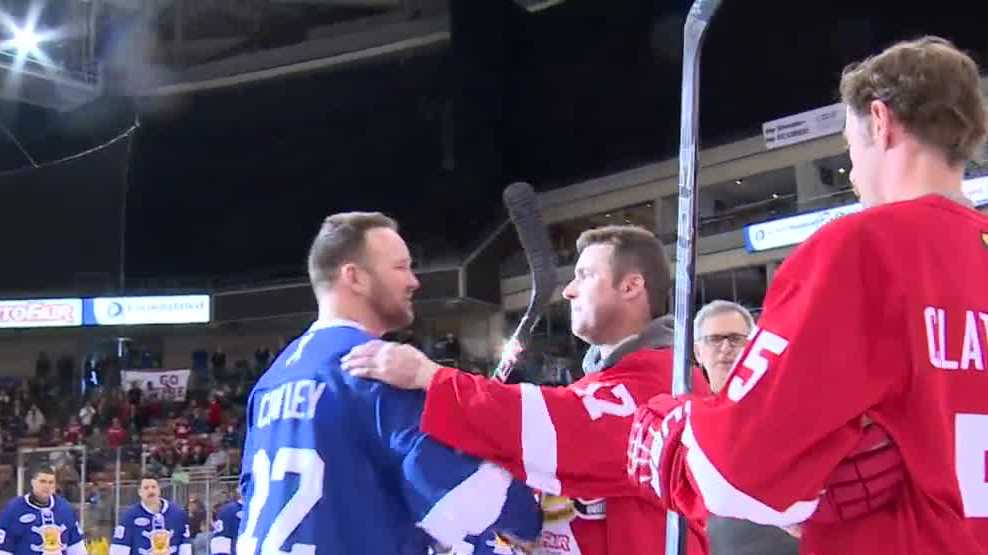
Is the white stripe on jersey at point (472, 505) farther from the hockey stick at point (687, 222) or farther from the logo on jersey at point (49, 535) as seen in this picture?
the logo on jersey at point (49, 535)

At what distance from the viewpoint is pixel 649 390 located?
2082mm

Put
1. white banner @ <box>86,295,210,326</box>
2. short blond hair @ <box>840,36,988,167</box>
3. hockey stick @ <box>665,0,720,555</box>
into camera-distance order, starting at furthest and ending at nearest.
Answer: white banner @ <box>86,295,210,326</box> → hockey stick @ <box>665,0,720,555</box> → short blond hair @ <box>840,36,988,167</box>

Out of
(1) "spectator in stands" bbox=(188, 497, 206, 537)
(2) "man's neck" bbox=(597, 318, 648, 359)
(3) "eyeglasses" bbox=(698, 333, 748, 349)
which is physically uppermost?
(3) "eyeglasses" bbox=(698, 333, 748, 349)

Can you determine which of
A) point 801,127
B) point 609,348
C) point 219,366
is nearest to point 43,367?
point 219,366

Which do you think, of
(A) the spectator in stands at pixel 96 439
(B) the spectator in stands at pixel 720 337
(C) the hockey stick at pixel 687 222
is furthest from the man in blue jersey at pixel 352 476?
(A) the spectator in stands at pixel 96 439

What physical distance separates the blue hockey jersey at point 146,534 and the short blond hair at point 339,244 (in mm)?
6993

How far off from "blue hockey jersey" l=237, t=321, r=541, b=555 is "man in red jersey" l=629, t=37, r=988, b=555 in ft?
2.39

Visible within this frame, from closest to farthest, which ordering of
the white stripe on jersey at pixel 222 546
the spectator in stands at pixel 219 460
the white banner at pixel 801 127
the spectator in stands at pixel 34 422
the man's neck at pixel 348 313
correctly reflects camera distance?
the man's neck at pixel 348 313
the white stripe on jersey at pixel 222 546
the white banner at pixel 801 127
the spectator in stands at pixel 219 460
the spectator in stands at pixel 34 422

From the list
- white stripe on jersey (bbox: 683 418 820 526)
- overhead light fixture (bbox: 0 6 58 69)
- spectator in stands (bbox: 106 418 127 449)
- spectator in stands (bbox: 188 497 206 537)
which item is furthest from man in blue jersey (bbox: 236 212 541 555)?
spectator in stands (bbox: 106 418 127 449)

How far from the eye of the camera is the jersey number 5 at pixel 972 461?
44.4 inches

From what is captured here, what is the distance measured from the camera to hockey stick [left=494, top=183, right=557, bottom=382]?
247cm

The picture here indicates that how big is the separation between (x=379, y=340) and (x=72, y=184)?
1584 centimetres

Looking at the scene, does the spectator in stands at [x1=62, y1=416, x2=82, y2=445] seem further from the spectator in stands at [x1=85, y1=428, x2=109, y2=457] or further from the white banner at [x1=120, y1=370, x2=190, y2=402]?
the white banner at [x1=120, y1=370, x2=190, y2=402]

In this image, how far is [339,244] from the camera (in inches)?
87.0
